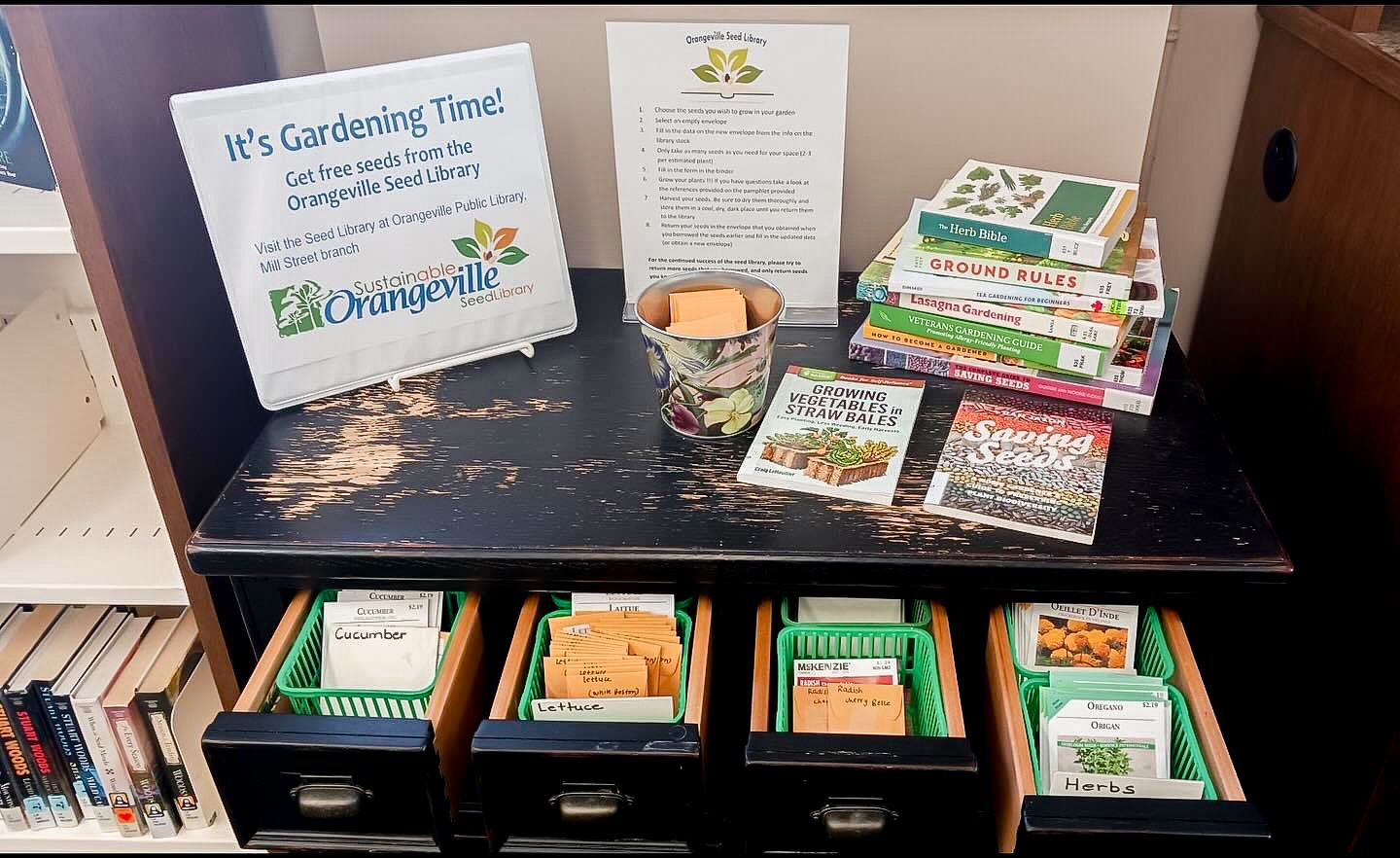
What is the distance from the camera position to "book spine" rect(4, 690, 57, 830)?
1.23m

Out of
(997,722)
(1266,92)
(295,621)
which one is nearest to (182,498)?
(295,621)

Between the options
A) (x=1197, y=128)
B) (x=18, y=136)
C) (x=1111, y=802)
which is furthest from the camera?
(x=1197, y=128)

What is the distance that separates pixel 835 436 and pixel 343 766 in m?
0.53

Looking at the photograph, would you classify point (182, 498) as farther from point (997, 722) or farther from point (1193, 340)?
point (1193, 340)

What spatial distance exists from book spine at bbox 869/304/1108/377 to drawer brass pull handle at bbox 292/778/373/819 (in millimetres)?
687

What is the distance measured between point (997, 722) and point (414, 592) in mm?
560

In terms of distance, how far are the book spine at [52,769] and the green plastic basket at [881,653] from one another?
0.82 meters

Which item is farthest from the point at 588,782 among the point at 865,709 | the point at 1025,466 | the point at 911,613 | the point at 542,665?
the point at 1025,466

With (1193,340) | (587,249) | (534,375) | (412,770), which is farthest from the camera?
(1193,340)

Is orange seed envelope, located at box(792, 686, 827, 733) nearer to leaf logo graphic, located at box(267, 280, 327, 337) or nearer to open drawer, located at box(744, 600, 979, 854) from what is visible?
open drawer, located at box(744, 600, 979, 854)

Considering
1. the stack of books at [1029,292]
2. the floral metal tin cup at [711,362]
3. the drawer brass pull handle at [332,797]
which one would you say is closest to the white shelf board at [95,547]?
the drawer brass pull handle at [332,797]

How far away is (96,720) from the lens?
1234 millimetres

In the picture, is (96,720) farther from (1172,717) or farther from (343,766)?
(1172,717)

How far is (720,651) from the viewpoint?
116 centimetres
